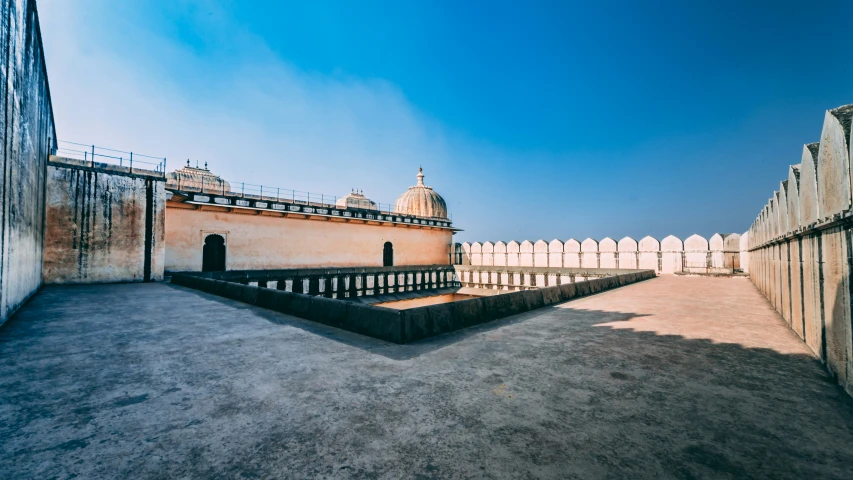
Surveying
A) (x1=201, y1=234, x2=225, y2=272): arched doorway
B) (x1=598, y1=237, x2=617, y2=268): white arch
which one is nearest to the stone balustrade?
(x1=201, y1=234, x2=225, y2=272): arched doorway

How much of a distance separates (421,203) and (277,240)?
20.9m

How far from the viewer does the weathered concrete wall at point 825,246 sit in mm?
3352

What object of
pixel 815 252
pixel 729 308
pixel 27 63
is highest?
pixel 27 63

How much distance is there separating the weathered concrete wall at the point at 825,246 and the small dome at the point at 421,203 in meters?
35.3

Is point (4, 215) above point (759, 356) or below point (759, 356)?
above

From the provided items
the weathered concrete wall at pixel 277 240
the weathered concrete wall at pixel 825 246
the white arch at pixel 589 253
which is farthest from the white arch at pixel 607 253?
the weathered concrete wall at pixel 825 246

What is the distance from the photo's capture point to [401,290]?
25.9m

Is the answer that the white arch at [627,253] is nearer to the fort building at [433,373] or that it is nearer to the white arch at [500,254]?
the white arch at [500,254]

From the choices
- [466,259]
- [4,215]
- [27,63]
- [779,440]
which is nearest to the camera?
[779,440]

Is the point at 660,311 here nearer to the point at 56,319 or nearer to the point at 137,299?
the point at 56,319

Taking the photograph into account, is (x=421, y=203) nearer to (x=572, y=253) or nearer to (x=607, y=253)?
(x=572, y=253)

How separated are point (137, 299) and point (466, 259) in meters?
26.8

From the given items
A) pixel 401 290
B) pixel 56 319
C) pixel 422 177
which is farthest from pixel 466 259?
pixel 56 319

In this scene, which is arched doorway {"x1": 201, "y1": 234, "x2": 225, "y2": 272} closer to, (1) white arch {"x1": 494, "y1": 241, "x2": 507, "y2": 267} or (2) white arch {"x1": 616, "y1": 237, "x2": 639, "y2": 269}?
(1) white arch {"x1": 494, "y1": 241, "x2": 507, "y2": 267}
